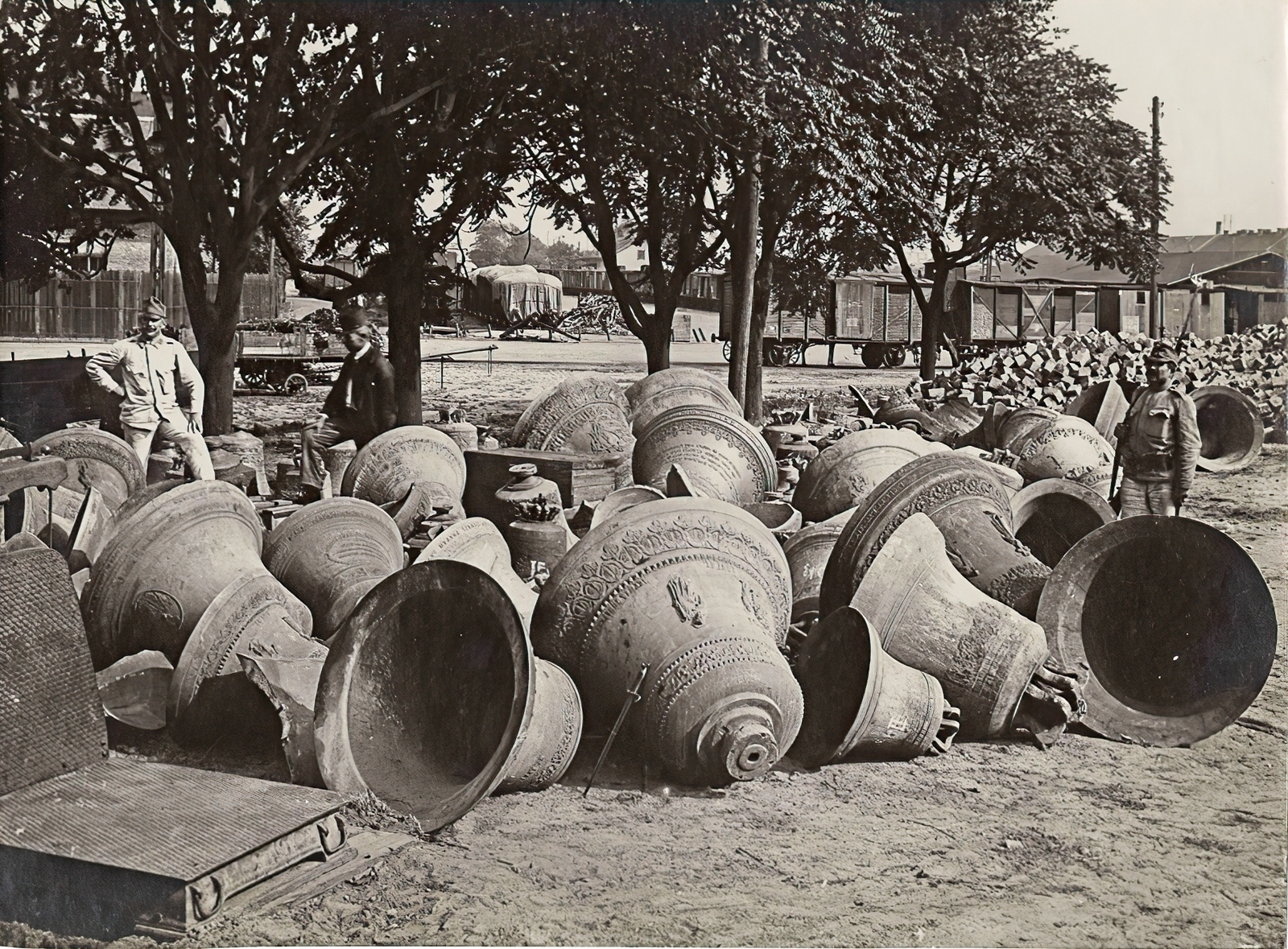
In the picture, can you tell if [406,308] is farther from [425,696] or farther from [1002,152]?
[425,696]

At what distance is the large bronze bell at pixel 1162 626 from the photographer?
5.97 meters

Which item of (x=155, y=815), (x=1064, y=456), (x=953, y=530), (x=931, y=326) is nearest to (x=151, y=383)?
(x=155, y=815)

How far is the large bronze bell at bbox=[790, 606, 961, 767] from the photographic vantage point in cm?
562

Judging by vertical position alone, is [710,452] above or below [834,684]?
above

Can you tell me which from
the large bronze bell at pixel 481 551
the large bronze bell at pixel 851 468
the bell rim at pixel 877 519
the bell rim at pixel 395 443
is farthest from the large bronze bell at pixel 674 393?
the bell rim at pixel 877 519

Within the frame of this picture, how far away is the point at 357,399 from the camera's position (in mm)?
9945

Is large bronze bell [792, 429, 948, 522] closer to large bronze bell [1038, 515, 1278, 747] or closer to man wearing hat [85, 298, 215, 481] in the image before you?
large bronze bell [1038, 515, 1278, 747]

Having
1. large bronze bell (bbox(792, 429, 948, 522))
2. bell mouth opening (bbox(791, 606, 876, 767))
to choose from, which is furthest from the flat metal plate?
large bronze bell (bbox(792, 429, 948, 522))

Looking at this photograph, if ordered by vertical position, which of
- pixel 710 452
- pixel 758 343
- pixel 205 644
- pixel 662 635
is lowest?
pixel 205 644

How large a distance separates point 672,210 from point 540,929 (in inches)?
551

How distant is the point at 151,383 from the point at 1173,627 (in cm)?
677

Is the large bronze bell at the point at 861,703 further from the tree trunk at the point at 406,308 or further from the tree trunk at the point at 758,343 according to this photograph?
the tree trunk at the point at 758,343

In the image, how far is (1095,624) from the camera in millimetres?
6363

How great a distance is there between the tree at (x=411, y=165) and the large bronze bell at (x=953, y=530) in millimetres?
7717
